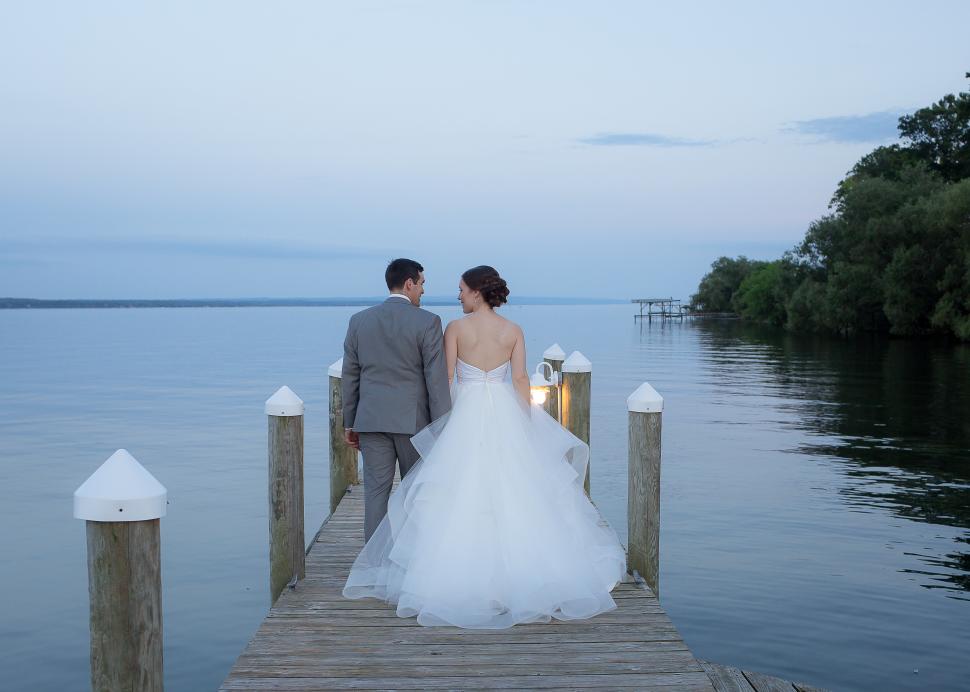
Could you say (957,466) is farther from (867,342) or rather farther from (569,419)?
(867,342)

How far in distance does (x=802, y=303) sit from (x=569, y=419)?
58306 millimetres

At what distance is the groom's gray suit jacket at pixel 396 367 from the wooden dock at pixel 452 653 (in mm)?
1174

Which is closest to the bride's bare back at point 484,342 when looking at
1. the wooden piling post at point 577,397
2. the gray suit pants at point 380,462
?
the gray suit pants at point 380,462

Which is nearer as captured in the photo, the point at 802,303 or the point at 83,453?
the point at 83,453

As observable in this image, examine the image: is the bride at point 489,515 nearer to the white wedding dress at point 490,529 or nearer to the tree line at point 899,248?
the white wedding dress at point 490,529

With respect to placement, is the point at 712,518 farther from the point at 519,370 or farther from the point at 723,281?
the point at 723,281

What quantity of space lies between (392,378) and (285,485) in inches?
38.0

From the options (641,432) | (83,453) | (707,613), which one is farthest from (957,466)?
(83,453)

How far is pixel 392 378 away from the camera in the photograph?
19.5 ft

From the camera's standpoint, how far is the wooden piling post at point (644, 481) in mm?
6035

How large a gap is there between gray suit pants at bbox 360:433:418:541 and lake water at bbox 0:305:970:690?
3.26m

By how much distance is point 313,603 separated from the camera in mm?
5758

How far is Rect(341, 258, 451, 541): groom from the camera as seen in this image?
5.88 m

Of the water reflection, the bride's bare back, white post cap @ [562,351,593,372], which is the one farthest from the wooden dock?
Answer: the water reflection
